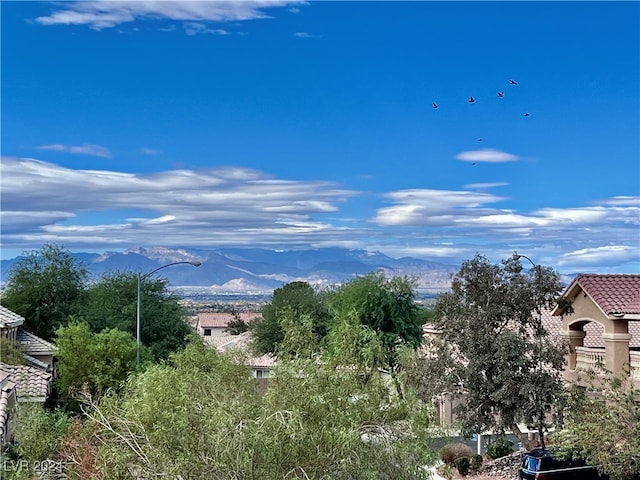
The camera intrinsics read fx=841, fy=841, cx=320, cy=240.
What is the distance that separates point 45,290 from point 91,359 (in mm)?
13804

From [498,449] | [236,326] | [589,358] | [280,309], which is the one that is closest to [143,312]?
[280,309]

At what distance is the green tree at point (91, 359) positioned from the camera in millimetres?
35375

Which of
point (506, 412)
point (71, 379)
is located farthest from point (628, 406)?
point (71, 379)

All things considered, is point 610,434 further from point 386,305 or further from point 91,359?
point 386,305

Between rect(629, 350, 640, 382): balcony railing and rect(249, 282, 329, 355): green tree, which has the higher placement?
rect(249, 282, 329, 355): green tree

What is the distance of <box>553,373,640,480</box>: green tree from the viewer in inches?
973

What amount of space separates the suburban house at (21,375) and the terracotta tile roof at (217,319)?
81.0 meters

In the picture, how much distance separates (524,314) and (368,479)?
17.0 metres

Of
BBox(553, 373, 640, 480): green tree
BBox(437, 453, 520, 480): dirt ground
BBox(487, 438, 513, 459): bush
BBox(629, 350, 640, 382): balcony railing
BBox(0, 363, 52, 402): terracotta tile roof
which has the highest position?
BBox(629, 350, 640, 382): balcony railing

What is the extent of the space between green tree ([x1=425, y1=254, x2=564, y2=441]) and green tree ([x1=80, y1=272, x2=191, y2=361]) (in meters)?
19.3

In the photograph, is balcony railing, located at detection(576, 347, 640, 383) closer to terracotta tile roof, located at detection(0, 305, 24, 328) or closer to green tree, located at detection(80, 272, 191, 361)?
green tree, located at detection(80, 272, 191, 361)

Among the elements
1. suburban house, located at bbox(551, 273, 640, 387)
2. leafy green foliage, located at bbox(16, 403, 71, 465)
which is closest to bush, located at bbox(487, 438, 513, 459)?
suburban house, located at bbox(551, 273, 640, 387)

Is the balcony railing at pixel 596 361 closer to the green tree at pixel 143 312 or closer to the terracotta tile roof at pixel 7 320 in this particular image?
the green tree at pixel 143 312

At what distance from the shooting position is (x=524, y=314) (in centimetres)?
3078
